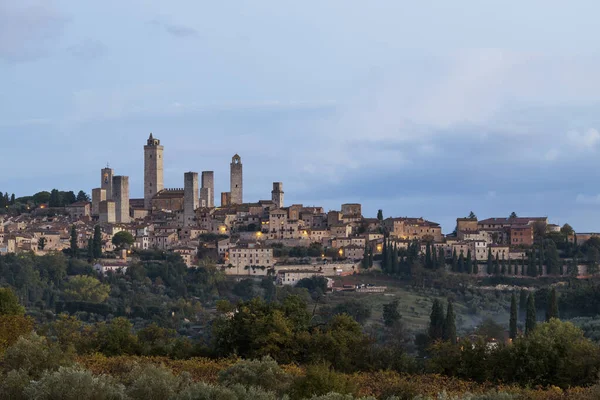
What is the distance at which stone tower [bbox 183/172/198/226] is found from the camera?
277 ft

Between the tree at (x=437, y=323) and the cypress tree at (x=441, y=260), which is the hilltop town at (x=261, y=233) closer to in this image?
the cypress tree at (x=441, y=260)

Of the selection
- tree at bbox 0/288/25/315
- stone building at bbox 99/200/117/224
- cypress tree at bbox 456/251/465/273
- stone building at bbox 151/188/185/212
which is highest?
stone building at bbox 151/188/185/212

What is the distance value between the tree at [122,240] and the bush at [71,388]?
57.2m

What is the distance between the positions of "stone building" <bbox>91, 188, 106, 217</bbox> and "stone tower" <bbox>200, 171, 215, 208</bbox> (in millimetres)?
7000

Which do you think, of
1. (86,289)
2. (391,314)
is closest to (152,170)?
(86,289)

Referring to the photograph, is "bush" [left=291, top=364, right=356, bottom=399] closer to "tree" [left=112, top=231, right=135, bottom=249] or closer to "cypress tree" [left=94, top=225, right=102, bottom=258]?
"cypress tree" [left=94, top=225, right=102, bottom=258]

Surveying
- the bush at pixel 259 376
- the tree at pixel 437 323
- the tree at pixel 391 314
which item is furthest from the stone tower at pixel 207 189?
the bush at pixel 259 376

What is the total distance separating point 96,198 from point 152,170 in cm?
529

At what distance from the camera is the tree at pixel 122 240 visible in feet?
254

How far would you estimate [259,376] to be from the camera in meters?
23.9

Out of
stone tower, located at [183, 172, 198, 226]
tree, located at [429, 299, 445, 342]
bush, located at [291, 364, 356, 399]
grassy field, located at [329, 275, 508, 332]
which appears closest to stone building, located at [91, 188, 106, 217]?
stone tower, located at [183, 172, 198, 226]

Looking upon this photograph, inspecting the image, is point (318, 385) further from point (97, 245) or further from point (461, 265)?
point (97, 245)

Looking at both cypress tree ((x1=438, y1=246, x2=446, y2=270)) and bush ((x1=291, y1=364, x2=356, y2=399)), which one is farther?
cypress tree ((x1=438, y1=246, x2=446, y2=270))

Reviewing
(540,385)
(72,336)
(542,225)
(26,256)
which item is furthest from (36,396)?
(542,225)
